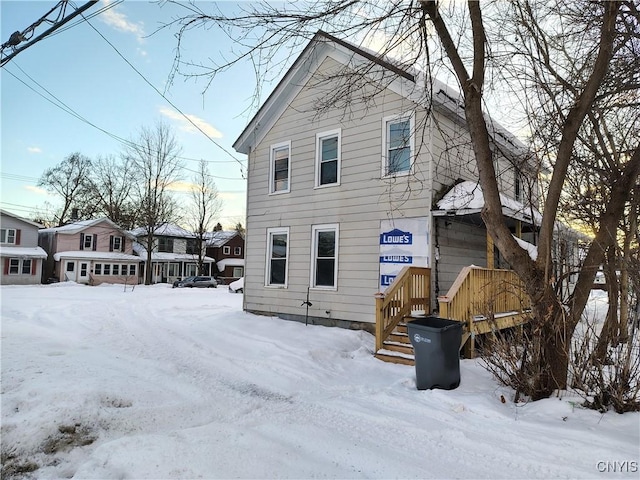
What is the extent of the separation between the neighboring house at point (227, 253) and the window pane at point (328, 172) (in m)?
35.9

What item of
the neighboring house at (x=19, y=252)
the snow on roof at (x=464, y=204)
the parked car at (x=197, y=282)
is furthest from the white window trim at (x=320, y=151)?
the neighboring house at (x=19, y=252)

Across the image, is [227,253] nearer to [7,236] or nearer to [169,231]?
[169,231]

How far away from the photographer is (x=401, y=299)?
7719mm

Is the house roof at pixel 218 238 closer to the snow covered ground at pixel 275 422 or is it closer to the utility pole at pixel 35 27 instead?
the utility pole at pixel 35 27

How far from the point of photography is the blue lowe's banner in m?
8.57

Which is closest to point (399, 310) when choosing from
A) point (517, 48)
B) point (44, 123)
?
point (517, 48)

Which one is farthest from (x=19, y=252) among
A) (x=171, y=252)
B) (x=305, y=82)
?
(x=305, y=82)

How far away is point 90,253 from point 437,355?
37.5m

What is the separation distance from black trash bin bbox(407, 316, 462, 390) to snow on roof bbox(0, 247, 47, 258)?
36.4 m

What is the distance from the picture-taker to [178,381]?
17.5 feet

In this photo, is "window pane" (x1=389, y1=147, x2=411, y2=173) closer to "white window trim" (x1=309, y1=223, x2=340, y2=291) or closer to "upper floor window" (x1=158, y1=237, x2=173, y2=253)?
"white window trim" (x1=309, y1=223, x2=340, y2=291)

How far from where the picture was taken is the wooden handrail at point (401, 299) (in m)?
7.19

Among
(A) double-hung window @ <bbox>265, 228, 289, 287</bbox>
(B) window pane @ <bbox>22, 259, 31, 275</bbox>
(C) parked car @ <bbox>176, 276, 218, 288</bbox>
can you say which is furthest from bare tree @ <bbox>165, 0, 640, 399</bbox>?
(B) window pane @ <bbox>22, 259, 31, 275</bbox>

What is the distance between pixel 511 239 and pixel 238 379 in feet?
13.8
